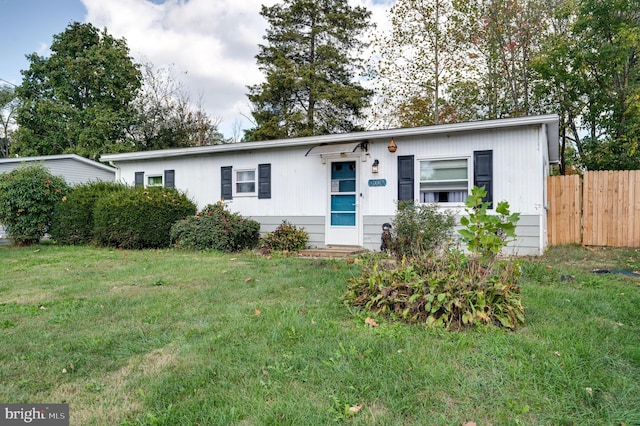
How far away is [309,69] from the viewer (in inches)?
711

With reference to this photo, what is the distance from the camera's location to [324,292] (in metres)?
4.20

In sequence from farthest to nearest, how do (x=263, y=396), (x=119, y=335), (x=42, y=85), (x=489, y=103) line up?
(x=42, y=85), (x=489, y=103), (x=119, y=335), (x=263, y=396)

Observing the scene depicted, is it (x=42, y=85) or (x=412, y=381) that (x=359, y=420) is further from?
(x=42, y=85)

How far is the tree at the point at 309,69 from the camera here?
18016 millimetres

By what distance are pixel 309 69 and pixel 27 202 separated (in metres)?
12.9

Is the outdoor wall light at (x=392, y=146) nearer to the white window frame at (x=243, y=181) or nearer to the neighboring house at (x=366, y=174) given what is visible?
the neighboring house at (x=366, y=174)

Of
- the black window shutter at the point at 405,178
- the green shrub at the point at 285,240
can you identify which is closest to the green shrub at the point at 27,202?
the green shrub at the point at 285,240

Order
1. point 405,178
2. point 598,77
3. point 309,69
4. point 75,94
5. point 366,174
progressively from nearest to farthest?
point 405,178
point 366,174
point 598,77
point 309,69
point 75,94

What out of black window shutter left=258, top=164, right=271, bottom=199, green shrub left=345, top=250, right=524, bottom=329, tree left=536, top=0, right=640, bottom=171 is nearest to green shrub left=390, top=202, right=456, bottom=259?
green shrub left=345, top=250, right=524, bottom=329

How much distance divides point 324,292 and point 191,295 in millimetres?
1527

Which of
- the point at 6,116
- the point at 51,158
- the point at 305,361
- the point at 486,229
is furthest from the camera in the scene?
the point at 6,116

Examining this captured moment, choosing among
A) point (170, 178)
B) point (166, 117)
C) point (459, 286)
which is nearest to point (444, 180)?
point (459, 286)

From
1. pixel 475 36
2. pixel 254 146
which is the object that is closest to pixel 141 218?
pixel 254 146

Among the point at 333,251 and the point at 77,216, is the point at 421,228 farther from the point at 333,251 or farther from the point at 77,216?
the point at 77,216
